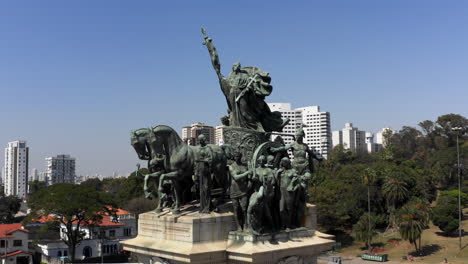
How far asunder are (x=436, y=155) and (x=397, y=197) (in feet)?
82.5

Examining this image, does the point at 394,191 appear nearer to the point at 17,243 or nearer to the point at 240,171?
the point at 17,243

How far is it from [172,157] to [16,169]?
130517 mm

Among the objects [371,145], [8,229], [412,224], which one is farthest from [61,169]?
[412,224]

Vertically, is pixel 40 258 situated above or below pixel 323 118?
below

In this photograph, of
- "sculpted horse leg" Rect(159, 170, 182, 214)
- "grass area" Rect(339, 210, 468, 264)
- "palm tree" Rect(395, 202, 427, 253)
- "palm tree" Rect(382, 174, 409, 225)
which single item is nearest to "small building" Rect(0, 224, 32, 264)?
"grass area" Rect(339, 210, 468, 264)

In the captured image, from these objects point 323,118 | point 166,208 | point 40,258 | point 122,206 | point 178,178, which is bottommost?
point 40,258

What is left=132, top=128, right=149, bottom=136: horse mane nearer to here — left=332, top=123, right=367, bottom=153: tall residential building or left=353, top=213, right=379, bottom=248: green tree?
left=353, top=213, right=379, bottom=248: green tree

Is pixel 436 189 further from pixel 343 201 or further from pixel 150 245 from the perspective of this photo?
pixel 150 245

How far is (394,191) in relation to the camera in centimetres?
4916

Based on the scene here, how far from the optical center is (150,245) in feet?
40.5

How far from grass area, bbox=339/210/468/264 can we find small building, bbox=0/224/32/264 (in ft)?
105

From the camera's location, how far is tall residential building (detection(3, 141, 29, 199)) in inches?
4951

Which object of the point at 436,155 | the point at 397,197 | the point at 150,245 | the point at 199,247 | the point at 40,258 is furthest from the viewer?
the point at 436,155

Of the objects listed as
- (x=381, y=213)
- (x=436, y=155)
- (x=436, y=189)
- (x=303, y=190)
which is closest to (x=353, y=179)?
(x=381, y=213)
